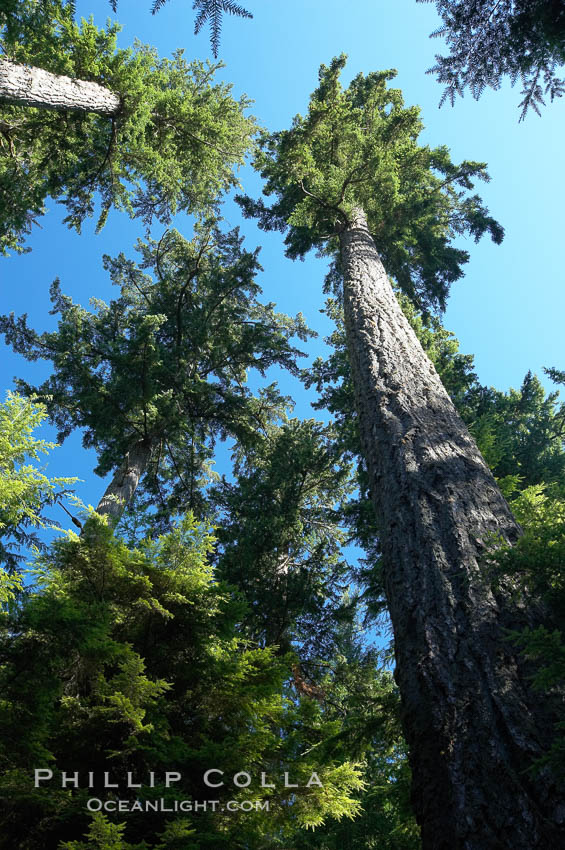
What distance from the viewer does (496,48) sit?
5551 millimetres

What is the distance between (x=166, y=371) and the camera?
1079 cm

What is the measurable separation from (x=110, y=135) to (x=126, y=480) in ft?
20.9

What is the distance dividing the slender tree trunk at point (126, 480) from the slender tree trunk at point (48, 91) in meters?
5.90

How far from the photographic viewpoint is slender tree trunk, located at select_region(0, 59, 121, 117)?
705cm

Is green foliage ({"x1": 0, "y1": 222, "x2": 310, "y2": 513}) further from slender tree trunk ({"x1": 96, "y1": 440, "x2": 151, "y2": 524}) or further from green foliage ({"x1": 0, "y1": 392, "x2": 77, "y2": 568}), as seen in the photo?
green foliage ({"x1": 0, "y1": 392, "x2": 77, "y2": 568})

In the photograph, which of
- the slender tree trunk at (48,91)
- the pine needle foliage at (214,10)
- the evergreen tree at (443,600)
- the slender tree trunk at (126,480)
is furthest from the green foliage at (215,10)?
the slender tree trunk at (126,480)

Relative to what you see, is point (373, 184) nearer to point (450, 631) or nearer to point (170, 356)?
point (170, 356)

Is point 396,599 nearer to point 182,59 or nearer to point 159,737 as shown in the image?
point 159,737

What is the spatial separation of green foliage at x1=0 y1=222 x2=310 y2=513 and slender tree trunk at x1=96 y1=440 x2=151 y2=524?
224 millimetres

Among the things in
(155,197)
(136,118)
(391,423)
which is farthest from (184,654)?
(155,197)

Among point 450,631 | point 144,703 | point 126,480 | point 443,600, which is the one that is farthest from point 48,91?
point 450,631

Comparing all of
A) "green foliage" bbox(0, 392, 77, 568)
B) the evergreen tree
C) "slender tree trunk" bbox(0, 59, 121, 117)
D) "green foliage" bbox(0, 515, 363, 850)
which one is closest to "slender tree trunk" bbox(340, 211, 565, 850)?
the evergreen tree

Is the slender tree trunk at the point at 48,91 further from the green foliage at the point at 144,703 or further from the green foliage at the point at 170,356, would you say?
the green foliage at the point at 144,703

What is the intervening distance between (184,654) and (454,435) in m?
2.76
